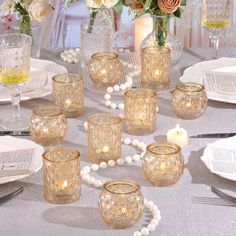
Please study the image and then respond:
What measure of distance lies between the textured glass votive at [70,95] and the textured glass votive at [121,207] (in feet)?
1.92

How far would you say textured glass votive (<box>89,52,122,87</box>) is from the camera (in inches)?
80.7

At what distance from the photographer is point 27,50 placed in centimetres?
183

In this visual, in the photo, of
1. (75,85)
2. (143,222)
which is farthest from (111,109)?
(143,222)

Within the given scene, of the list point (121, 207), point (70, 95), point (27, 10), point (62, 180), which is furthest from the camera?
point (27, 10)

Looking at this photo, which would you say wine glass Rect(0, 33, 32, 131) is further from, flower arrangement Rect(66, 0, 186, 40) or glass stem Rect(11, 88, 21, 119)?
flower arrangement Rect(66, 0, 186, 40)

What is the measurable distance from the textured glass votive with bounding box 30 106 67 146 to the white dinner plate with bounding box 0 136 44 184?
0.05 m

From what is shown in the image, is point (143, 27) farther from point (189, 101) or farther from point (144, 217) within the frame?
point (144, 217)

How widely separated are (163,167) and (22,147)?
0.34 m

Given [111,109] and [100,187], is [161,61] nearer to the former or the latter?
[111,109]

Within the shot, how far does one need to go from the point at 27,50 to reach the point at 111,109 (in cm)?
29

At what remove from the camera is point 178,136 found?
5.51 feet

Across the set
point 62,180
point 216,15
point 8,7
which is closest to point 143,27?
point 216,15

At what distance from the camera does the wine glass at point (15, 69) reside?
1801mm

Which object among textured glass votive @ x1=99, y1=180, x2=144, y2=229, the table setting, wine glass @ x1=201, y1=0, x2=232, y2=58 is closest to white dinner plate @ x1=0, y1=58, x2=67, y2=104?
the table setting
